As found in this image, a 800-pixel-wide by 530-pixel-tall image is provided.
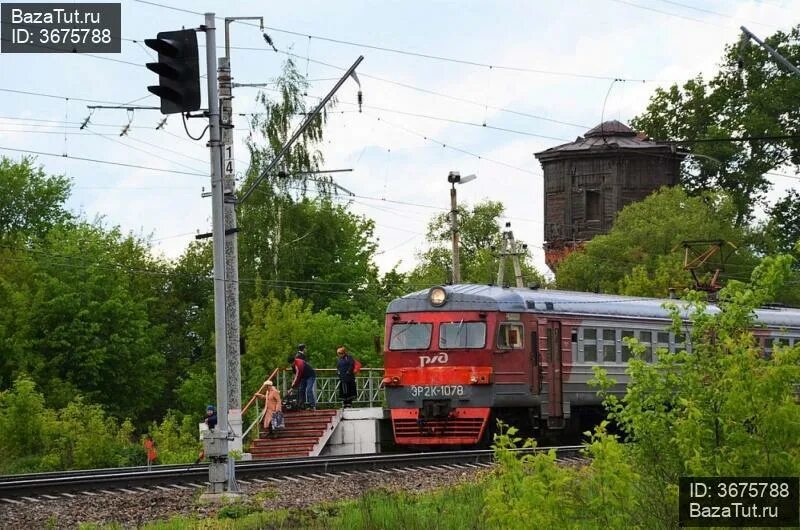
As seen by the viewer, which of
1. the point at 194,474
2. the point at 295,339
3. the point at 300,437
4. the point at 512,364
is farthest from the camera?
the point at 295,339

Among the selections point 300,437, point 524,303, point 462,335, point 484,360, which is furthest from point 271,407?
point 524,303

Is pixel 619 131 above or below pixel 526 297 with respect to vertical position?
above

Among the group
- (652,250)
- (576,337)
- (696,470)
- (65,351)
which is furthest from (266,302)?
(696,470)

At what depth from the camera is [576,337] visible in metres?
30.1

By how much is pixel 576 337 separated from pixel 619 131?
48203 mm

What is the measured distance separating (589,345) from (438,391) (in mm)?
3400

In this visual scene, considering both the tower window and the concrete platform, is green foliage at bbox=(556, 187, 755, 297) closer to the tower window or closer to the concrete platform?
the tower window

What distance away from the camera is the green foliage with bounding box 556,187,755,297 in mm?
62625

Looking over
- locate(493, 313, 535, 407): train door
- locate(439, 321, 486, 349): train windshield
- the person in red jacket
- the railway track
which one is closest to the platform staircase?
the person in red jacket

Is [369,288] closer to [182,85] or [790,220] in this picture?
[790,220]

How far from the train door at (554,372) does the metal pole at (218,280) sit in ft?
35.0

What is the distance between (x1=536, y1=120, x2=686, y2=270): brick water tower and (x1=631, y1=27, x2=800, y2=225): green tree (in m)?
2.25

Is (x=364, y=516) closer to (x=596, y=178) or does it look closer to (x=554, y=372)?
(x=554, y=372)

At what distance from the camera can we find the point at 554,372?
29531mm
